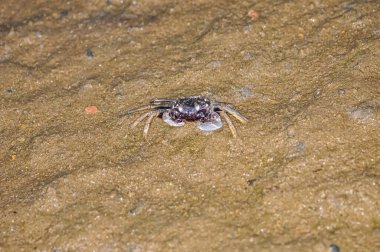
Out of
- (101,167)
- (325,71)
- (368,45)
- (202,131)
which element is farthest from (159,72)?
(368,45)

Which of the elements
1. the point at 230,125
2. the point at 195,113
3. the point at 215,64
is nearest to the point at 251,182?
the point at 230,125

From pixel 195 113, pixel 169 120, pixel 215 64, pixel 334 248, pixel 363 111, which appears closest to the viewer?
pixel 334 248

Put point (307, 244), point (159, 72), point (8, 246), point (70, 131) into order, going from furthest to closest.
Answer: point (159, 72) → point (70, 131) → point (8, 246) → point (307, 244)

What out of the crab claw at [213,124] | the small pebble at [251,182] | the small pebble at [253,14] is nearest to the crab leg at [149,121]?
the crab claw at [213,124]

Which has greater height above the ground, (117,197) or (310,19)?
(310,19)

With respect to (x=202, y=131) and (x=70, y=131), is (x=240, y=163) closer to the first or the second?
(x=202, y=131)

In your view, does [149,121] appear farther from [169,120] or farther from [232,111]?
[232,111]

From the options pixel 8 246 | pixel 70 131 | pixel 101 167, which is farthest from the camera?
pixel 70 131

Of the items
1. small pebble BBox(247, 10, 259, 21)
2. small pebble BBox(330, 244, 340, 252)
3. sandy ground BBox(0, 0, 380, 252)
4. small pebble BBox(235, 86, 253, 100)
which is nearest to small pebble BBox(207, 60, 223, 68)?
sandy ground BBox(0, 0, 380, 252)
